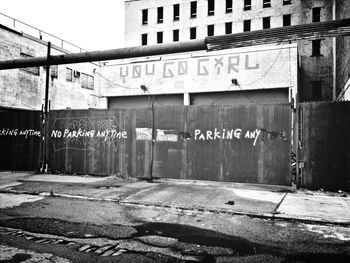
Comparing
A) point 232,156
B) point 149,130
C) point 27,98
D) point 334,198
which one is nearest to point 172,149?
point 149,130

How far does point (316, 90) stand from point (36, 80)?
94.4 ft

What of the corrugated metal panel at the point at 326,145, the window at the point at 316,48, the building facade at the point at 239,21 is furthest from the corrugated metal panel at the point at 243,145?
the window at the point at 316,48

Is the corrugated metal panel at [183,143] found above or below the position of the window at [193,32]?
below

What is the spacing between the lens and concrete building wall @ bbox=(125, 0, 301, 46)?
34906 mm

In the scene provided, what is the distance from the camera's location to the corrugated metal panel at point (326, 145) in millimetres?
7363

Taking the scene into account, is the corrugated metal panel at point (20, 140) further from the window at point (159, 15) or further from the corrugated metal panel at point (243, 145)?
the window at point (159, 15)

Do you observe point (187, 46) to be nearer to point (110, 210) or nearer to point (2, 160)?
point (110, 210)

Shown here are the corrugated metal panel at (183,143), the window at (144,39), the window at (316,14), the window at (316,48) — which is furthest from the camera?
the window at (144,39)

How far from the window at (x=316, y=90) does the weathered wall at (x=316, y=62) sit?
0.28 metres

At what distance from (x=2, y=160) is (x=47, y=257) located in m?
9.33

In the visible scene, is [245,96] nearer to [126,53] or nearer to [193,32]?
[126,53]

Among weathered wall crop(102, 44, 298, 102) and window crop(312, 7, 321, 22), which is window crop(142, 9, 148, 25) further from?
window crop(312, 7, 321, 22)

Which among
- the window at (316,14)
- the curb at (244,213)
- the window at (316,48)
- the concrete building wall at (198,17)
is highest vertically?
the concrete building wall at (198,17)

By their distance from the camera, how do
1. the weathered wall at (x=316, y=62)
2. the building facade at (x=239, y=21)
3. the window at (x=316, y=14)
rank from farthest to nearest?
the window at (x=316, y=14)
the building facade at (x=239, y=21)
the weathered wall at (x=316, y=62)
